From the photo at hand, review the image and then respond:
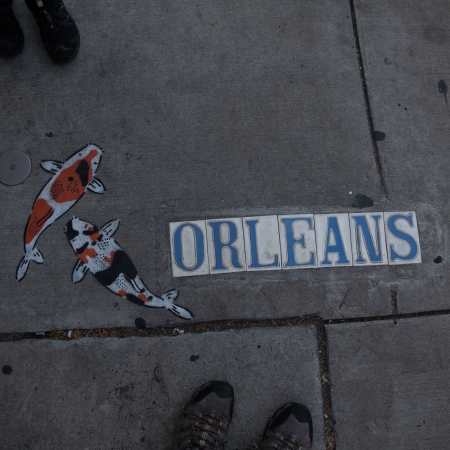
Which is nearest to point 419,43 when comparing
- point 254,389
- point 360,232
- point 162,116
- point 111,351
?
point 360,232

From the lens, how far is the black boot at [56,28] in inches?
92.3

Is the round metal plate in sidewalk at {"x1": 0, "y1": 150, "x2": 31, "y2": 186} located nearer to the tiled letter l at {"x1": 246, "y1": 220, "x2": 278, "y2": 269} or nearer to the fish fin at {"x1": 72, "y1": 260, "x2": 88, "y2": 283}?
the fish fin at {"x1": 72, "y1": 260, "x2": 88, "y2": 283}

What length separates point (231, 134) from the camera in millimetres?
2490

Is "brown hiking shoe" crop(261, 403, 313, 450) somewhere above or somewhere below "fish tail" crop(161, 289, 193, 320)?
below

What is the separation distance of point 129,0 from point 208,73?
29.5 inches

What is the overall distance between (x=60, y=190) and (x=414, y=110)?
2374 millimetres

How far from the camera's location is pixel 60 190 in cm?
237

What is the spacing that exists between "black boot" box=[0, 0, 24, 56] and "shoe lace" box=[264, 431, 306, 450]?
2.80 metres

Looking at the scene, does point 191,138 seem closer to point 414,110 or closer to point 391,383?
point 414,110

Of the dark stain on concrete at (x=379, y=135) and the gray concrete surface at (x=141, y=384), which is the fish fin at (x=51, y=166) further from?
the dark stain on concrete at (x=379, y=135)

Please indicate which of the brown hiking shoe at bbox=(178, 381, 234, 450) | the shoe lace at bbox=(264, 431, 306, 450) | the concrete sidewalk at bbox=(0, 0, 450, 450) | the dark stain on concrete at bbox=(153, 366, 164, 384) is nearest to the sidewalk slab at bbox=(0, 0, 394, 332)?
the concrete sidewalk at bbox=(0, 0, 450, 450)

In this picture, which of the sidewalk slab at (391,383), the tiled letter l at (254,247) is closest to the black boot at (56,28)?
the tiled letter l at (254,247)

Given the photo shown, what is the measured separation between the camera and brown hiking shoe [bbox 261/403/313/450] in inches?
85.7

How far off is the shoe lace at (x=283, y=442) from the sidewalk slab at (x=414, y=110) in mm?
1011
